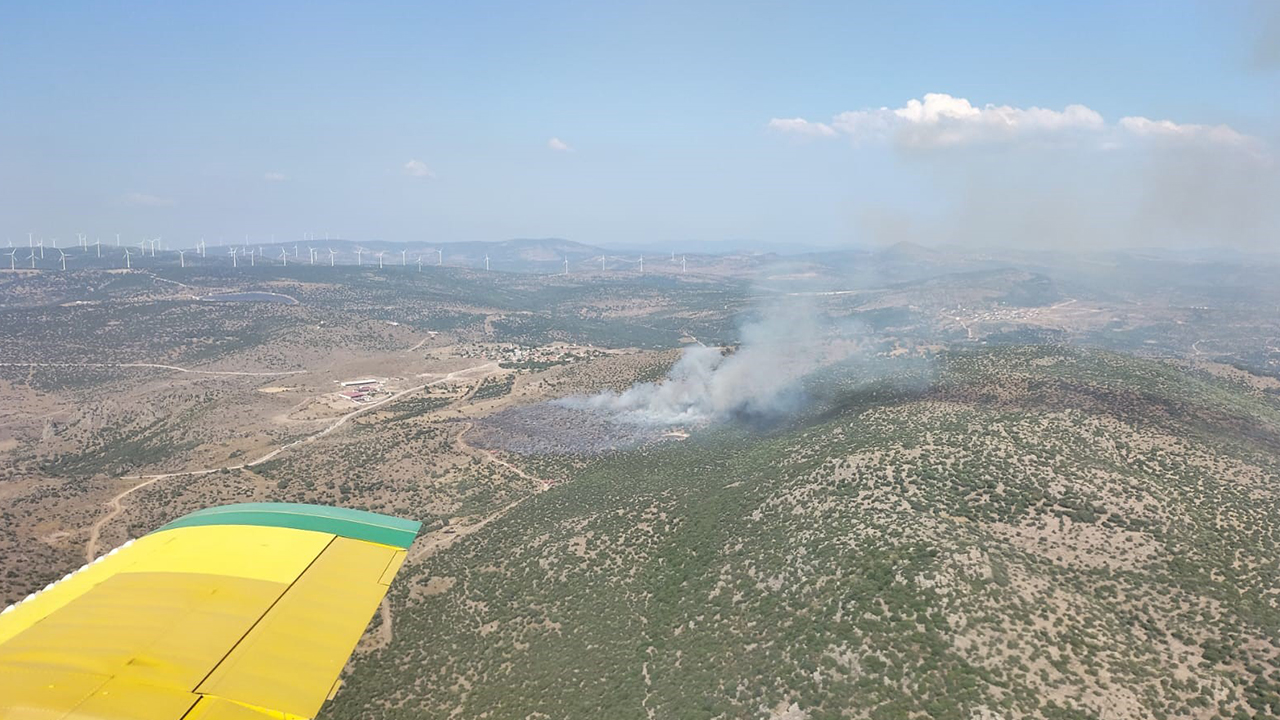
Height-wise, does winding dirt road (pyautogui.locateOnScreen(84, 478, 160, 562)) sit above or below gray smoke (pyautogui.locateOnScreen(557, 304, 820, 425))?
below

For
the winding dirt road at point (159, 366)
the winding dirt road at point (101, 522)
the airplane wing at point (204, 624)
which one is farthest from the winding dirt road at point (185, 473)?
the airplane wing at point (204, 624)

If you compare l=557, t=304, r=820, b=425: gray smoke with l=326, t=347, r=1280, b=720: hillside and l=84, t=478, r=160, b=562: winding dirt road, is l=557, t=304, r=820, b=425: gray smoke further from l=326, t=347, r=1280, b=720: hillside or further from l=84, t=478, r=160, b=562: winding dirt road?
l=84, t=478, r=160, b=562: winding dirt road

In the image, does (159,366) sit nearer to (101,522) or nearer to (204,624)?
(101,522)

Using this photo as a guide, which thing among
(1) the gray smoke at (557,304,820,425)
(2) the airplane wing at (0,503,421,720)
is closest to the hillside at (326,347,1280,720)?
(2) the airplane wing at (0,503,421,720)

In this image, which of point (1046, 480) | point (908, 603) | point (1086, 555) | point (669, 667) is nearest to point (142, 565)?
point (669, 667)

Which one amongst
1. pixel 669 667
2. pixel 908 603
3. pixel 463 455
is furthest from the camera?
pixel 463 455

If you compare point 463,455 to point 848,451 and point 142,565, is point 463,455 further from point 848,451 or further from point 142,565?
point 142,565

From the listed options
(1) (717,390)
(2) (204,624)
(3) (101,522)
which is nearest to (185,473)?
(3) (101,522)
